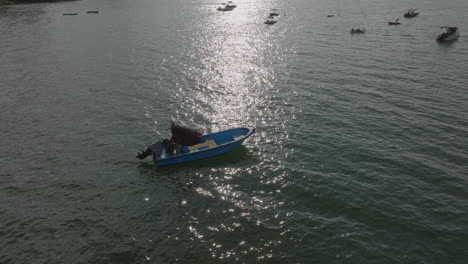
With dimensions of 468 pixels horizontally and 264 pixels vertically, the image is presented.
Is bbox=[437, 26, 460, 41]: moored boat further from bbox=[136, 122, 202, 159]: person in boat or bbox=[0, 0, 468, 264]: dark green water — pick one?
bbox=[136, 122, 202, 159]: person in boat

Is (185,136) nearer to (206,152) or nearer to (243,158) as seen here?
(206,152)

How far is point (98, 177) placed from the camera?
2383cm

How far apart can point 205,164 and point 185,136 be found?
292 cm

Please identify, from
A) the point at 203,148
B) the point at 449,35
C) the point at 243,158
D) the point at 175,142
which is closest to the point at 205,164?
the point at 203,148

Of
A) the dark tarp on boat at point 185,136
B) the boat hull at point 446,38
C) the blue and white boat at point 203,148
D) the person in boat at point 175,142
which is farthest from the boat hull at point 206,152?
the boat hull at point 446,38

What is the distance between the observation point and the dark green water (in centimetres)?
1786

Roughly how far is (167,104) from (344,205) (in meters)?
23.4

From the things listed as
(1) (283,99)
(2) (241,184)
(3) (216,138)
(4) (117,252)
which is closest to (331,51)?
(1) (283,99)

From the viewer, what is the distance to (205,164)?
2550cm

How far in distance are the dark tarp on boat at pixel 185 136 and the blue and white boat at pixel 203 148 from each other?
2.53 ft

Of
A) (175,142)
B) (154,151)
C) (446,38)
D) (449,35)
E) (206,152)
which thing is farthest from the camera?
(449,35)

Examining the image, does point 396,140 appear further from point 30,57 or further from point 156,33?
point 156,33

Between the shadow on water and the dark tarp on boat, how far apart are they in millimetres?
1907

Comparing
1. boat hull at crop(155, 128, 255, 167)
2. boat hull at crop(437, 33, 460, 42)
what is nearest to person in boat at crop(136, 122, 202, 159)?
boat hull at crop(155, 128, 255, 167)
